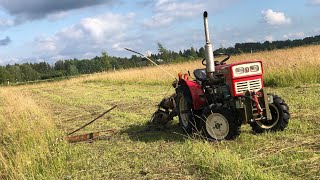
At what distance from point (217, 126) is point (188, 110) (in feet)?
3.35

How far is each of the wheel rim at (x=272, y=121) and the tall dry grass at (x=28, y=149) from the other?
10.0 ft

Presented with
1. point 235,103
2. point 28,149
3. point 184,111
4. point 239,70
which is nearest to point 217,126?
point 235,103

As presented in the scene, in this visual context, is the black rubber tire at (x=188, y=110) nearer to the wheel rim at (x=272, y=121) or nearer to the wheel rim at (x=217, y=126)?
the wheel rim at (x=217, y=126)

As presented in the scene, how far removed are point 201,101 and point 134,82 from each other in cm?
1540

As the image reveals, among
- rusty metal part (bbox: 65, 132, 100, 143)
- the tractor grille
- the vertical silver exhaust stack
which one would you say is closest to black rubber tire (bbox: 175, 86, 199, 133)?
the vertical silver exhaust stack

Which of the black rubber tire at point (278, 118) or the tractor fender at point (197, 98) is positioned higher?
the tractor fender at point (197, 98)

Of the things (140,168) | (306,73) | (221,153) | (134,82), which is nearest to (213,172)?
(221,153)

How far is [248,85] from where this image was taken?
19.5ft

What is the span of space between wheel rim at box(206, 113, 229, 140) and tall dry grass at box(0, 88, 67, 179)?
222cm

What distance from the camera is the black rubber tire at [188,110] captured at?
6609 mm

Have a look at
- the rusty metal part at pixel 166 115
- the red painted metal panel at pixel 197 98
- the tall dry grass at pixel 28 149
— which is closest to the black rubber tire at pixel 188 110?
the red painted metal panel at pixel 197 98

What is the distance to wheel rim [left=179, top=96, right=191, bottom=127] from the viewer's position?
6949mm

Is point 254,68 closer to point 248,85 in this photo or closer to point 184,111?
point 248,85

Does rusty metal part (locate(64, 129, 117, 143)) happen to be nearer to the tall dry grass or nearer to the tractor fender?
the tall dry grass
